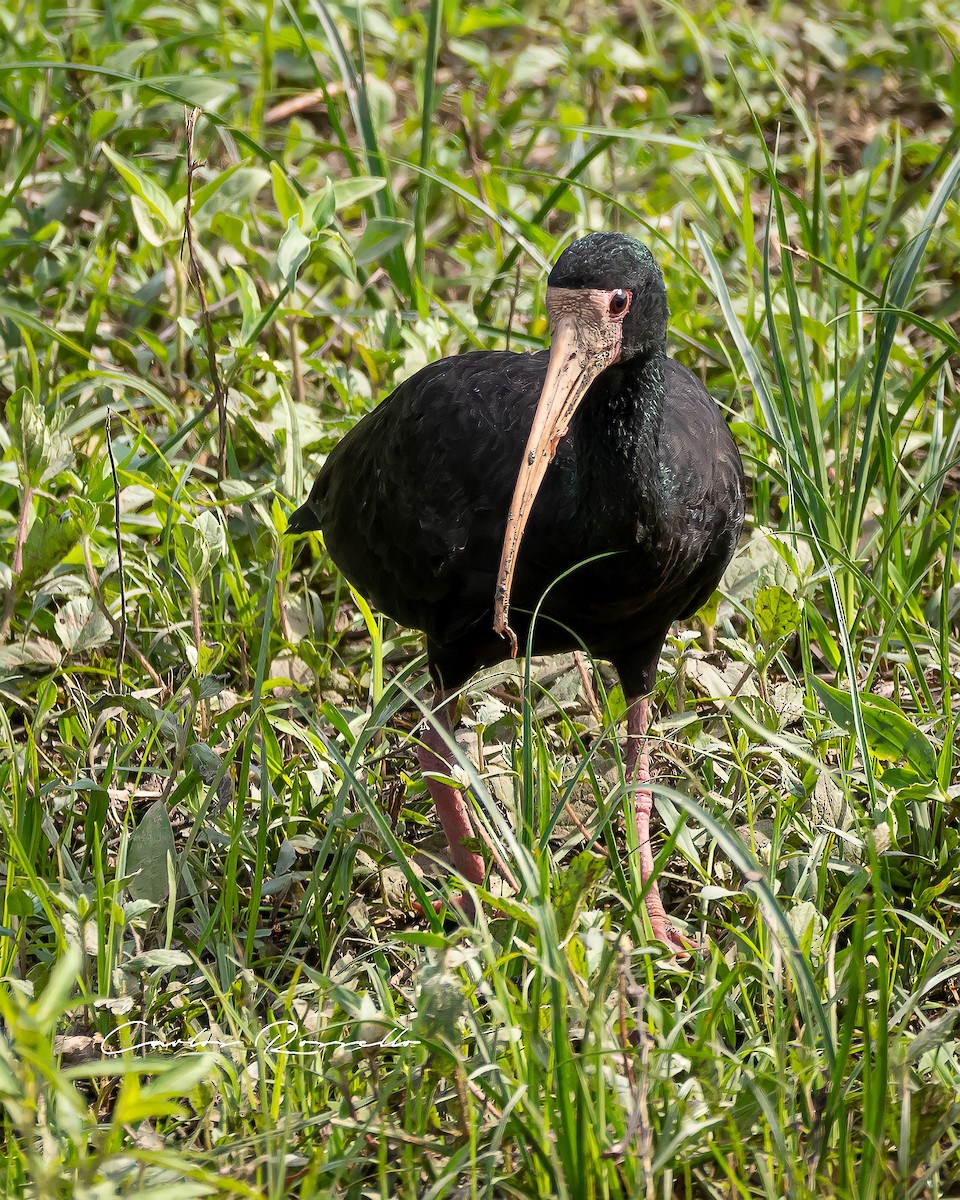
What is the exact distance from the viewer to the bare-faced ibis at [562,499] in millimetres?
3021

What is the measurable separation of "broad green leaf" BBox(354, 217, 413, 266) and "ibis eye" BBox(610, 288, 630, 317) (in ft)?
5.51

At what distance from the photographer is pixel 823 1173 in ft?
7.74

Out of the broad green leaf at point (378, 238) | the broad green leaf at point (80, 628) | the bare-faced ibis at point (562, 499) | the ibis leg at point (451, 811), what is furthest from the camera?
the broad green leaf at point (378, 238)

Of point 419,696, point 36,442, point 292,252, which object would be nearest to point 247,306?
point 292,252

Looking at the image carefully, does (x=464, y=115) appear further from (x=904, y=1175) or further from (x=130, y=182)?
(x=904, y=1175)

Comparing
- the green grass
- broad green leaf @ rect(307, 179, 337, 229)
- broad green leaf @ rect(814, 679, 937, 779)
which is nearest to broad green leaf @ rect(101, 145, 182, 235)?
the green grass

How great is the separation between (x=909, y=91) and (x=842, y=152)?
0.56 metres

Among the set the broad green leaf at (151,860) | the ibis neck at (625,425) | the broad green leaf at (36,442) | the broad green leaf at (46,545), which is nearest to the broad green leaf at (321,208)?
the broad green leaf at (36,442)

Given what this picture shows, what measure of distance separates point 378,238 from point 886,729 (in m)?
2.29

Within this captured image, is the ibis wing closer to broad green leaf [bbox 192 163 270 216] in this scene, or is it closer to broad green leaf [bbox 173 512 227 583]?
broad green leaf [bbox 173 512 227 583]

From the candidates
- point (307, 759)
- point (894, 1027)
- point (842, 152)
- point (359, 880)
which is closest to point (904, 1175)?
point (894, 1027)

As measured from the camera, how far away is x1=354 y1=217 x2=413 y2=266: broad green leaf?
4547 millimetres

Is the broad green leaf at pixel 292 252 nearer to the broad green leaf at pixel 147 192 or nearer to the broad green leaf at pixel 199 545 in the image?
the broad green leaf at pixel 147 192

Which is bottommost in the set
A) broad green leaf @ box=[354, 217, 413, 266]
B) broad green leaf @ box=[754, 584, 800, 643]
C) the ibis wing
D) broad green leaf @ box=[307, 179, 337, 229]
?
broad green leaf @ box=[754, 584, 800, 643]
